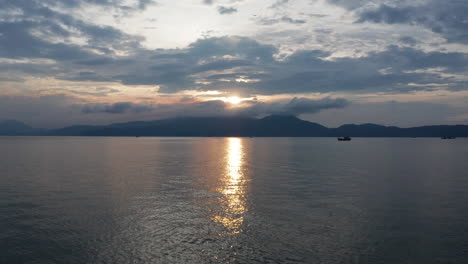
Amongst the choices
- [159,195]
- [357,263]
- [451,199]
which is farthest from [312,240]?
[451,199]

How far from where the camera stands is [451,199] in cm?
4128

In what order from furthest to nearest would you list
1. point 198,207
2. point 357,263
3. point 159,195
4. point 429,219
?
Answer: point 159,195, point 198,207, point 429,219, point 357,263

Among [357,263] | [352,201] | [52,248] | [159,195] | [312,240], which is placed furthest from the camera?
[159,195]

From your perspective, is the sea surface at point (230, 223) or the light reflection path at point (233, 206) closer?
the sea surface at point (230, 223)

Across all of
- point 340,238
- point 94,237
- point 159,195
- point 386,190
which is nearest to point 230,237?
point 340,238

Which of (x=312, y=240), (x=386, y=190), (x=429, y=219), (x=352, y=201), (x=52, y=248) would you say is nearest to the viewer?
(x=52, y=248)

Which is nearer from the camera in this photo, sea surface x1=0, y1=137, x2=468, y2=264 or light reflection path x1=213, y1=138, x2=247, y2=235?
sea surface x1=0, y1=137, x2=468, y2=264

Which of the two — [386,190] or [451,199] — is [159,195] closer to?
[386,190]

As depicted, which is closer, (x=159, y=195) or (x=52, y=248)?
(x=52, y=248)

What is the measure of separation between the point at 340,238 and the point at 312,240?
8.00ft

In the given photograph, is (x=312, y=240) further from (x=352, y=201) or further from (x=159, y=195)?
(x=159, y=195)

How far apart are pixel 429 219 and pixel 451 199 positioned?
43.1 feet

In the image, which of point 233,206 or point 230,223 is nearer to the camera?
point 230,223

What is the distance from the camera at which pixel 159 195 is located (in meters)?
42.4
